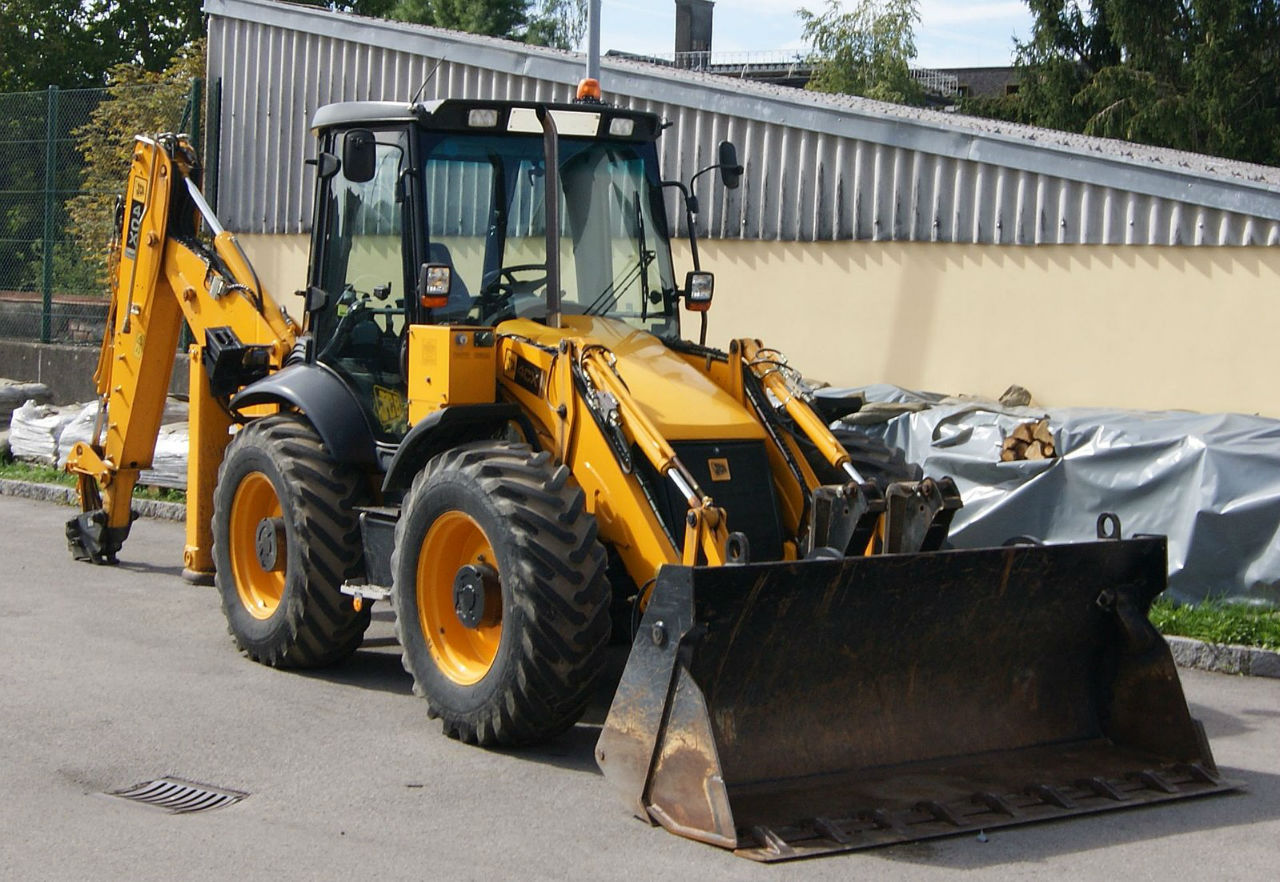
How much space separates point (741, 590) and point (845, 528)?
0.91 m

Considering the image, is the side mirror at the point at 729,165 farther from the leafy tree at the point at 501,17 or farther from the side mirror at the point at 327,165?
the leafy tree at the point at 501,17

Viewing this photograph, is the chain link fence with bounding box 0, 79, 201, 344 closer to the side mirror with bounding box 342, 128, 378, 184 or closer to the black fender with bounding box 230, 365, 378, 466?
the black fender with bounding box 230, 365, 378, 466

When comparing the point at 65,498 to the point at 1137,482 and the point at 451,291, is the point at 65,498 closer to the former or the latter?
the point at 451,291

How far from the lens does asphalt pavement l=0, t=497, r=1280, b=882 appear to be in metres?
5.69

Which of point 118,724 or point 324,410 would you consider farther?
point 324,410

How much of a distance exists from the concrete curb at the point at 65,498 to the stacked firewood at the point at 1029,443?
7.01m

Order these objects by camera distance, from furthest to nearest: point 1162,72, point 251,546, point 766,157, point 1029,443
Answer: point 1162,72, point 766,157, point 1029,443, point 251,546

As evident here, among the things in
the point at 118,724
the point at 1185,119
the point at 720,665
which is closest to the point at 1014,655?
the point at 720,665

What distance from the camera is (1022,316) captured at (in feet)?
42.9

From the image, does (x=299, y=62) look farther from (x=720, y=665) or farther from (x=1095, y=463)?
(x=720, y=665)

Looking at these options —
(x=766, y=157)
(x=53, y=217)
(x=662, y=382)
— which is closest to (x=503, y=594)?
(x=662, y=382)

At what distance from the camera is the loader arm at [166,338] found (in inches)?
397

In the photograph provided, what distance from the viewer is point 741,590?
6.18 m

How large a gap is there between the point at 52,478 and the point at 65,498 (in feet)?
2.30
